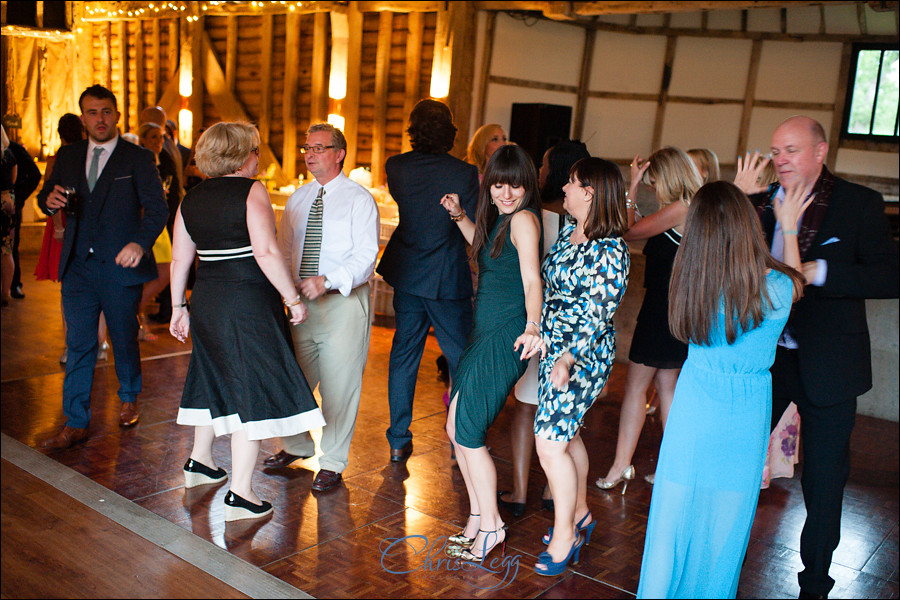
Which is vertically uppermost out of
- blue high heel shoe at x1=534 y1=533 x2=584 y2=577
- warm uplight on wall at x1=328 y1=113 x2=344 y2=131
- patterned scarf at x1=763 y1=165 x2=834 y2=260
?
warm uplight on wall at x1=328 y1=113 x2=344 y2=131

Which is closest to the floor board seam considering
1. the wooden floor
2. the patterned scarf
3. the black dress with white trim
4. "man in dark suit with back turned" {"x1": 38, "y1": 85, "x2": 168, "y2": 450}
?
the wooden floor

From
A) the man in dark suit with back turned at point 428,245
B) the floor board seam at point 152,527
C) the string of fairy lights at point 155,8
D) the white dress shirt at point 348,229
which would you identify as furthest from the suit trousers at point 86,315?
the string of fairy lights at point 155,8

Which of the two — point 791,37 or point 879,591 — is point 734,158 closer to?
point 791,37

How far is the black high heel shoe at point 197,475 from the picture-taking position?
12.3ft

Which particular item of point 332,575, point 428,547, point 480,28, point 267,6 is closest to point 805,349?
point 428,547

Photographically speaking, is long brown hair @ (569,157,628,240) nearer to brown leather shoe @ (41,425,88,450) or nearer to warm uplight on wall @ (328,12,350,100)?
brown leather shoe @ (41,425,88,450)

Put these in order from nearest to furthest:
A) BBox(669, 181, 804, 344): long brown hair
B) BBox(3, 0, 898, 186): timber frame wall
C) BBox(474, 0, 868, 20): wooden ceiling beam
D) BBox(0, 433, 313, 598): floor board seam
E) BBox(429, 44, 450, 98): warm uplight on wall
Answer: BBox(669, 181, 804, 344): long brown hair < BBox(0, 433, 313, 598): floor board seam < BBox(474, 0, 868, 20): wooden ceiling beam < BBox(429, 44, 450, 98): warm uplight on wall < BBox(3, 0, 898, 186): timber frame wall

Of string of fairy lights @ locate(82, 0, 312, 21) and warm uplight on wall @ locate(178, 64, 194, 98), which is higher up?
string of fairy lights @ locate(82, 0, 312, 21)

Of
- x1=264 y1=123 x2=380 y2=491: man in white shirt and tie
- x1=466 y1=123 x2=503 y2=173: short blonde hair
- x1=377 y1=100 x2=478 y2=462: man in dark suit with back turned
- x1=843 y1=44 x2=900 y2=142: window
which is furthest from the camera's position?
x1=843 y1=44 x2=900 y2=142: window

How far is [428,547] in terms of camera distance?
10.7 feet

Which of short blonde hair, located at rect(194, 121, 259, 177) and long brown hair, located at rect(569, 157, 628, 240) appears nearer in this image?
long brown hair, located at rect(569, 157, 628, 240)

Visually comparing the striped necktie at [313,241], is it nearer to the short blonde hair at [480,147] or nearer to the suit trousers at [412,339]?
the suit trousers at [412,339]

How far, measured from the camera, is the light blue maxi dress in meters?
2.51

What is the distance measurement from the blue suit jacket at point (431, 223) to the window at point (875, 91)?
9650mm
